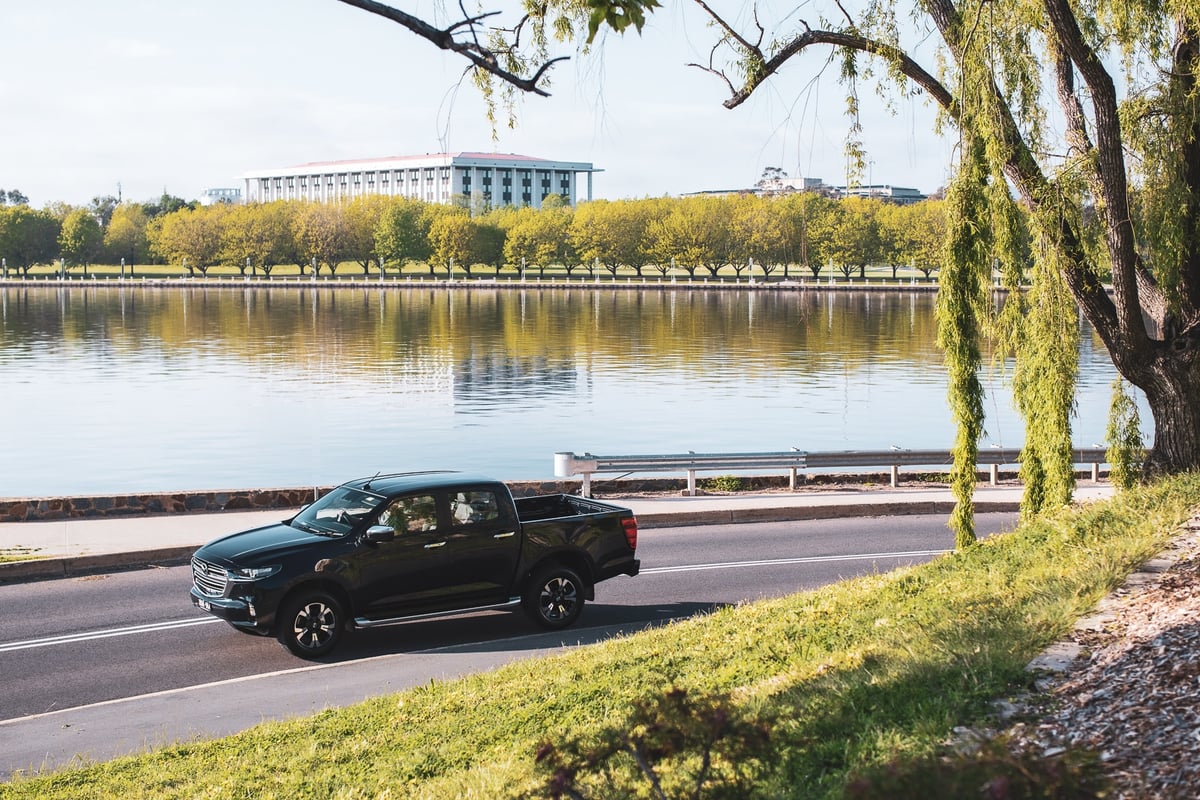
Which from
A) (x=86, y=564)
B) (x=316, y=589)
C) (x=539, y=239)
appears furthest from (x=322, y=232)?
(x=316, y=589)

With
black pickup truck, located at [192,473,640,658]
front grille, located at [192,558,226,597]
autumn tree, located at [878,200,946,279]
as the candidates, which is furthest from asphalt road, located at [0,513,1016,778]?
autumn tree, located at [878,200,946,279]

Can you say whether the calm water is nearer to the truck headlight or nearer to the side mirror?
the side mirror

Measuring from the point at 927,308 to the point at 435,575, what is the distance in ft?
411

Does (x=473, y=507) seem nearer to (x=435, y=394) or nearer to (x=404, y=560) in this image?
(x=404, y=560)

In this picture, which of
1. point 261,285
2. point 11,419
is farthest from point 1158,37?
point 261,285

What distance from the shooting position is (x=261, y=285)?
7205 inches

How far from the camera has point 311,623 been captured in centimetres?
1298

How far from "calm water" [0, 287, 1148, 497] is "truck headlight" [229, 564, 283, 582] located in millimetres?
6284

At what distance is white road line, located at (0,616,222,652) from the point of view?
1328 centimetres

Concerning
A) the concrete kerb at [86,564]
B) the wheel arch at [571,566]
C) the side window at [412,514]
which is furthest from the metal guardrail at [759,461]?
the side window at [412,514]

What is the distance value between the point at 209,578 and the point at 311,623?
1185 millimetres

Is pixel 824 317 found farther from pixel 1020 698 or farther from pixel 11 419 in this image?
pixel 1020 698

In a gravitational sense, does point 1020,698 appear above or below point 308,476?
above

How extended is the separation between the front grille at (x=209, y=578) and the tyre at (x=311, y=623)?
718 millimetres
